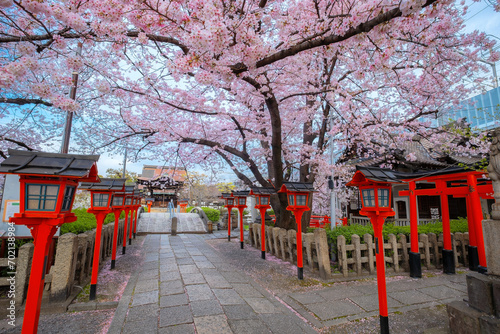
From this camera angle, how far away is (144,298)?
14.4 feet

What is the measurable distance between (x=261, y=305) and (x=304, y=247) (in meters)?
2.81

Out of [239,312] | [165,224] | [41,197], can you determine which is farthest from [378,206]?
[165,224]

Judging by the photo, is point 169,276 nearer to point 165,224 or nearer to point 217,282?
point 217,282

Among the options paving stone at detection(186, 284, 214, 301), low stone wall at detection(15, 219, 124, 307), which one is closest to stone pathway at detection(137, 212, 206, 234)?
low stone wall at detection(15, 219, 124, 307)

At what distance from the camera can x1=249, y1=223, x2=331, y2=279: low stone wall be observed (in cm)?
569

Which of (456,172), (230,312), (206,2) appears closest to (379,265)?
(230,312)

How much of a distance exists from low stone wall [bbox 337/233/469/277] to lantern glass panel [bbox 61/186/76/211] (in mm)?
5561

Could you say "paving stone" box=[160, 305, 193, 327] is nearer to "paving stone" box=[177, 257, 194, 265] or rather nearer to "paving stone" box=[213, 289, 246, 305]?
"paving stone" box=[213, 289, 246, 305]

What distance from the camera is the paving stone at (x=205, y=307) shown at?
12.2 feet

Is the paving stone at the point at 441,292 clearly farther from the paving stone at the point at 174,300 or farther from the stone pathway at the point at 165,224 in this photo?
the stone pathway at the point at 165,224

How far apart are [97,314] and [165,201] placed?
2927 cm

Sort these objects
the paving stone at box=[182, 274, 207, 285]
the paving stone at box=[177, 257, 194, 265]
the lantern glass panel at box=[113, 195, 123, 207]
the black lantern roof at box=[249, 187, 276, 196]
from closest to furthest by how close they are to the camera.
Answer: the paving stone at box=[182, 274, 207, 285] < the lantern glass panel at box=[113, 195, 123, 207] < the paving stone at box=[177, 257, 194, 265] < the black lantern roof at box=[249, 187, 276, 196]

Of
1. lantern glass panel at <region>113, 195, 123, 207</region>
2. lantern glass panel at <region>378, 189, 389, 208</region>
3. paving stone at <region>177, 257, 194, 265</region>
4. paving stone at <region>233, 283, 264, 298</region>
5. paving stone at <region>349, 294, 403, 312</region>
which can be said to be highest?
lantern glass panel at <region>378, 189, 389, 208</region>

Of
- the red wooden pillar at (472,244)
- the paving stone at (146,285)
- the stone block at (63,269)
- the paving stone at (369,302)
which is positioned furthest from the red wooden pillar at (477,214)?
the stone block at (63,269)
